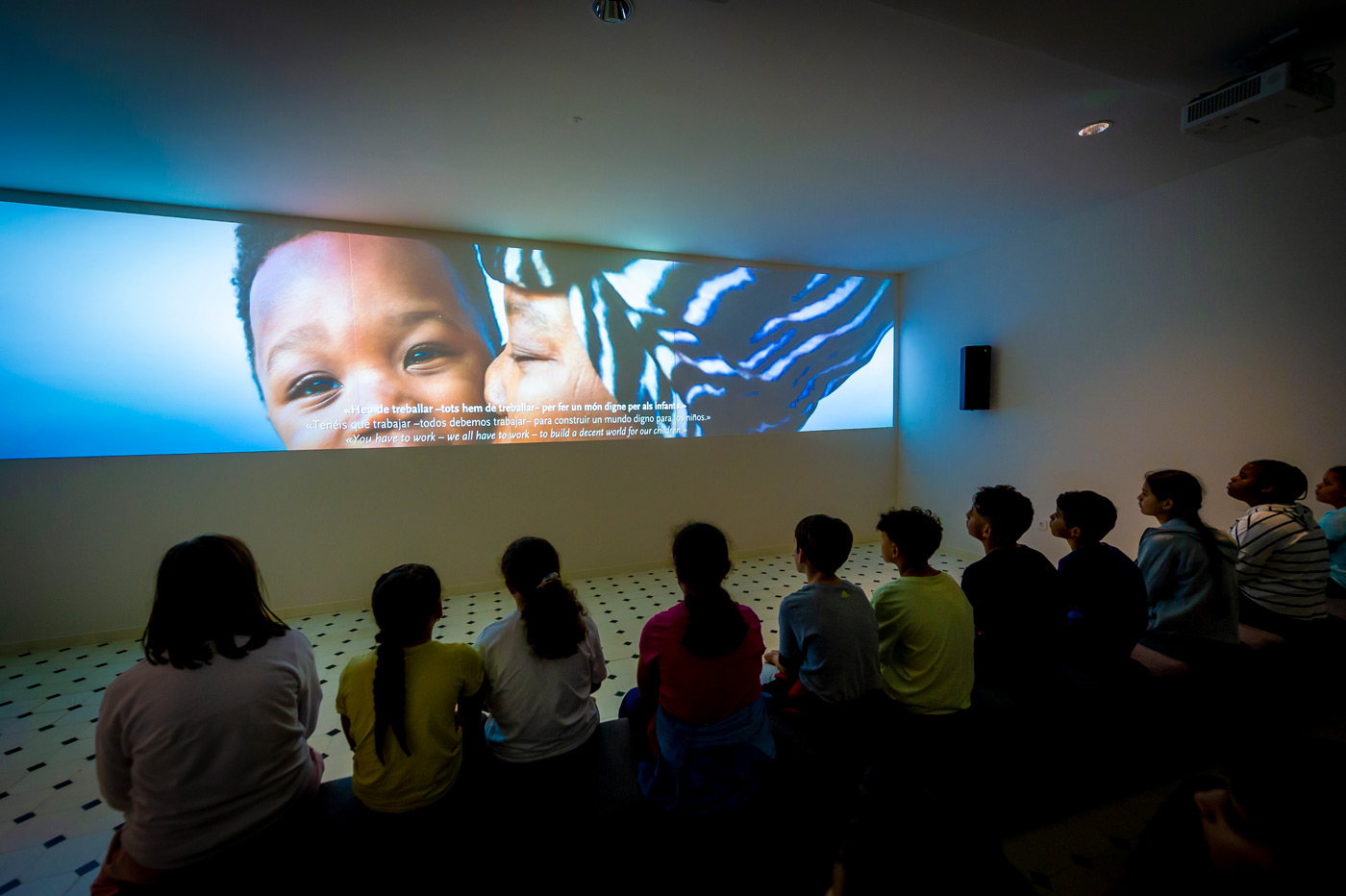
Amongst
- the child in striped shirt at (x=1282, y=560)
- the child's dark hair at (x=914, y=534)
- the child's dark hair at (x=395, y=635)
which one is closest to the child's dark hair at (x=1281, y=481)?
the child in striped shirt at (x=1282, y=560)

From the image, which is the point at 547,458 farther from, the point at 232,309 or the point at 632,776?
the point at 632,776

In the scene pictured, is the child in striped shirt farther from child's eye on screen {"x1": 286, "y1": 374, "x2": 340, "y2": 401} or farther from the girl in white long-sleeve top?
child's eye on screen {"x1": 286, "y1": 374, "x2": 340, "y2": 401}

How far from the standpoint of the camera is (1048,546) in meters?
4.32

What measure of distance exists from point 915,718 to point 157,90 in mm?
3553

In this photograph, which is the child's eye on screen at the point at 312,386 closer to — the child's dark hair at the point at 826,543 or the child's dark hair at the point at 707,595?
the child's dark hair at the point at 707,595

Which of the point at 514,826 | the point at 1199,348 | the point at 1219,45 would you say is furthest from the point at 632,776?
the point at 1199,348

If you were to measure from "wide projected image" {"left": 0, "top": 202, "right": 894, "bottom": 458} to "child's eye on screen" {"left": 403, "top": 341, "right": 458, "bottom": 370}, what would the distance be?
0.01m

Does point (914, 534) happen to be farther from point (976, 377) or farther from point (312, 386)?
point (312, 386)

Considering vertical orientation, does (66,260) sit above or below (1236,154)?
below

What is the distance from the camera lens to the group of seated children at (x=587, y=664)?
1.17 meters

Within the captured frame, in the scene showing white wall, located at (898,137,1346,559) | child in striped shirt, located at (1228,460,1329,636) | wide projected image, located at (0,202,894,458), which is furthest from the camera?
wide projected image, located at (0,202,894,458)

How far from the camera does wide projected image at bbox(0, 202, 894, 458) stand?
10.7 ft

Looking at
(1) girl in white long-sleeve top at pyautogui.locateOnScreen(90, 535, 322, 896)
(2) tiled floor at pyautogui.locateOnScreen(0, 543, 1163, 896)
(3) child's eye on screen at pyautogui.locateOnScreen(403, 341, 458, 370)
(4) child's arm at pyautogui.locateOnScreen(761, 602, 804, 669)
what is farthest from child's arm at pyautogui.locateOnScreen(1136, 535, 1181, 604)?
(3) child's eye on screen at pyautogui.locateOnScreen(403, 341, 458, 370)

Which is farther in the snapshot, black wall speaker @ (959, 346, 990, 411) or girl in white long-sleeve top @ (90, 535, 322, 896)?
black wall speaker @ (959, 346, 990, 411)
